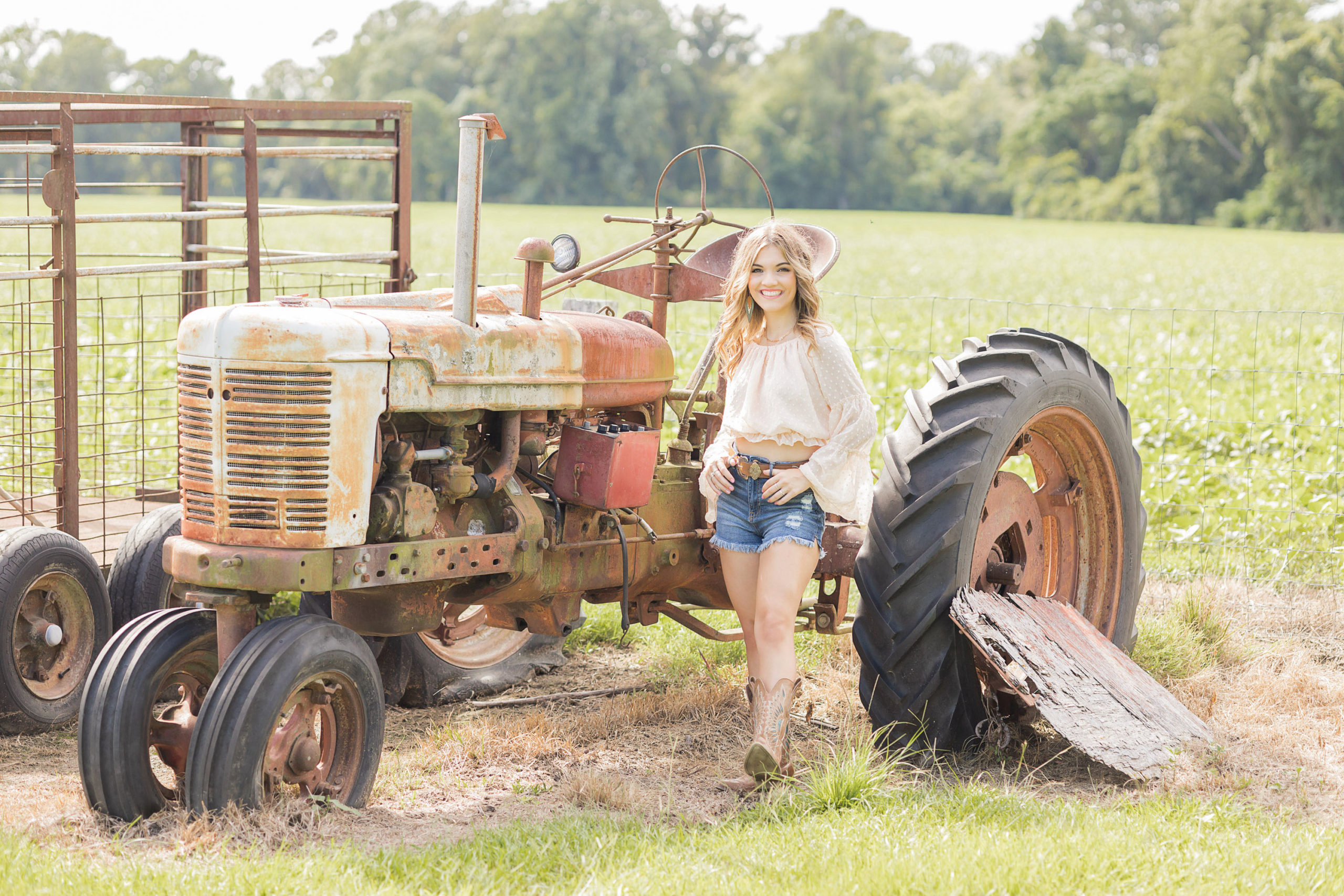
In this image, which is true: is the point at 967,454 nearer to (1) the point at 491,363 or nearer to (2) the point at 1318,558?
(1) the point at 491,363

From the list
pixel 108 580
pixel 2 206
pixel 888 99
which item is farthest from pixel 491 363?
pixel 888 99

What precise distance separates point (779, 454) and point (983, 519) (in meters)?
0.90

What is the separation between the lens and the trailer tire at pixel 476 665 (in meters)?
4.94

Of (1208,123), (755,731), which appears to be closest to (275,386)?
(755,731)

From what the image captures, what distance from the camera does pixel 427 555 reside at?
3.60 metres

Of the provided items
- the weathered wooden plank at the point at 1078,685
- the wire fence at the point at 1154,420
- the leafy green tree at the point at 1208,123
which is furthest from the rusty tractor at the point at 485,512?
the leafy green tree at the point at 1208,123

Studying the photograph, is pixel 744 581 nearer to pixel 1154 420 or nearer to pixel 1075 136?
pixel 1154 420

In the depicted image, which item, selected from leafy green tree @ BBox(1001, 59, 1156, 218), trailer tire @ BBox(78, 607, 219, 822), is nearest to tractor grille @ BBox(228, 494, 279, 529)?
trailer tire @ BBox(78, 607, 219, 822)

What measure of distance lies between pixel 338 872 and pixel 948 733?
188cm

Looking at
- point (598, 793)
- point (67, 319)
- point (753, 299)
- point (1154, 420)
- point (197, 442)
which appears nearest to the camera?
point (197, 442)

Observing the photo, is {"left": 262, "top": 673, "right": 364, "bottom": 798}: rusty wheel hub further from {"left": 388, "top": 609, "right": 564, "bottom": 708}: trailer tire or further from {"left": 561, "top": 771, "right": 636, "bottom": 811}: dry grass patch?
{"left": 388, "top": 609, "right": 564, "bottom": 708}: trailer tire

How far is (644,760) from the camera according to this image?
168 inches

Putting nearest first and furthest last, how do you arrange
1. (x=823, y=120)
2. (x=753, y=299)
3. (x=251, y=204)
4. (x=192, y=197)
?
1. (x=753, y=299)
2. (x=251, y=204)
3. (x=192, y=197)
4. (x=823, y=120)

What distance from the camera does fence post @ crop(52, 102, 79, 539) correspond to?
15.5ft
